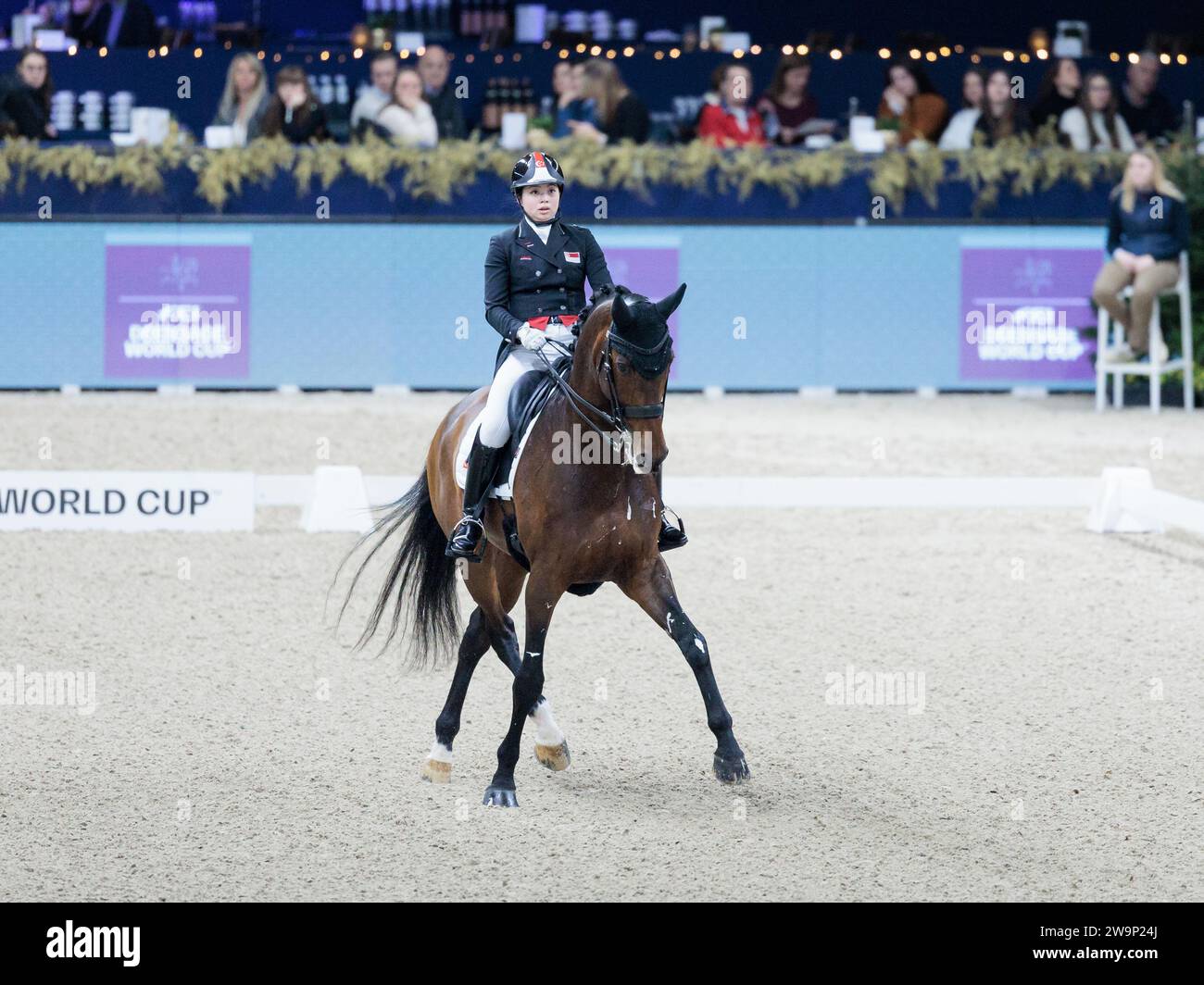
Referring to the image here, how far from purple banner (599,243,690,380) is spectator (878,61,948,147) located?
7.93 ft

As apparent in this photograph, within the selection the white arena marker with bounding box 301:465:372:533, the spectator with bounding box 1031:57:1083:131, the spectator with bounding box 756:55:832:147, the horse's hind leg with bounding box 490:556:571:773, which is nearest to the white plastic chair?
the spectator with bounding box 1031:57:1083:131

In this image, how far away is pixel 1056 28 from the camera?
1875 cm

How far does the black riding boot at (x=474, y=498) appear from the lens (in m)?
5.44

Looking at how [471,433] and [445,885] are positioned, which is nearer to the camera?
[445,885]

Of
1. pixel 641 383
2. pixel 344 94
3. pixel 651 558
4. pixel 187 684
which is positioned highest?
pixel 344 94

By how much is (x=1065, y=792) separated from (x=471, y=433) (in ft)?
6.69

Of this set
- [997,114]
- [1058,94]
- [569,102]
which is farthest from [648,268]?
[1058,94]

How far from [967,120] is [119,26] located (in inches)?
327

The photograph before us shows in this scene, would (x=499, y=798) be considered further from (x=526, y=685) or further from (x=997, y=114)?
(x=997, y=114)

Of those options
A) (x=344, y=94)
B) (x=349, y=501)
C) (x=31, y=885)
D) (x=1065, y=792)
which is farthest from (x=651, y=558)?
(x=344, y=94)

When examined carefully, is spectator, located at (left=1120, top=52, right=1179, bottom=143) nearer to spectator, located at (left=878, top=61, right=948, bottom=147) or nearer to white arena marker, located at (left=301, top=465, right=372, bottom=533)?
spectator, located at (left=878, top=61, right=948, bottom=147)

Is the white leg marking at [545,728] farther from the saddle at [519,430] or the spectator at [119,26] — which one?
the spectator at [119,26]

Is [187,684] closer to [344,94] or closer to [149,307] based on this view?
[149,307]

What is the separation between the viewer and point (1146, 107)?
16.0m
